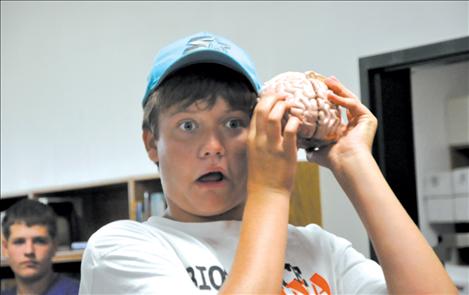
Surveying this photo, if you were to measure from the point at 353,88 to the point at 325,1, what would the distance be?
18.9 inches

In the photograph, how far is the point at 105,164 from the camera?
177 inches

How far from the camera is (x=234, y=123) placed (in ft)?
3.53

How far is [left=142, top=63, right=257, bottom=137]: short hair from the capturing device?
42.3 inches

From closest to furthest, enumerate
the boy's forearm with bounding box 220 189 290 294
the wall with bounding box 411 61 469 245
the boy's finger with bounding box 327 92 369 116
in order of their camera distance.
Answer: the boy's forearm with bounding box 220 189 290 294, the boy's finger with bounding box 327 92 369 116, the wall with bounding box 411 61 469 245

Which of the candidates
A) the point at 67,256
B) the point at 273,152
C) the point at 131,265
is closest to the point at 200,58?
the point at 273,152

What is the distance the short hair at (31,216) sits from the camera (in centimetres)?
416

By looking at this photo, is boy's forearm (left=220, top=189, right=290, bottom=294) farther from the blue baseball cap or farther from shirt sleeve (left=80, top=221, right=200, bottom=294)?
the blue baseball cap

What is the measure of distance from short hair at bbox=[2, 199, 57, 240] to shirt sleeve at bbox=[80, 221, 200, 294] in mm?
3231

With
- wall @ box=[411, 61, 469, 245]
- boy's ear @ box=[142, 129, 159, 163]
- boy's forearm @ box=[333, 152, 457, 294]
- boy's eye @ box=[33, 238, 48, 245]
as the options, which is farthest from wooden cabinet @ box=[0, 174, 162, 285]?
boy's forearm @ box=[333, 152, 457, 294]

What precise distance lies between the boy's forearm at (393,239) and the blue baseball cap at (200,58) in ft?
0.75

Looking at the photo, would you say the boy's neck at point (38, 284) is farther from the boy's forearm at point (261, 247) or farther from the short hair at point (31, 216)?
the boy's forearm at point (261, 247)

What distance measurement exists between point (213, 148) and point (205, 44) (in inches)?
7.5

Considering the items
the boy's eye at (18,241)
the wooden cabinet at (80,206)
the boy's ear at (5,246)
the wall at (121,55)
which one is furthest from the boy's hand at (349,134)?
the boy's ear at (5,246)

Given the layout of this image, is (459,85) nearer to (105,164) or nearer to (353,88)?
(353,88)
